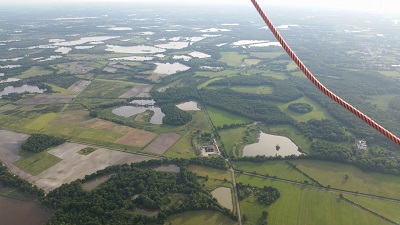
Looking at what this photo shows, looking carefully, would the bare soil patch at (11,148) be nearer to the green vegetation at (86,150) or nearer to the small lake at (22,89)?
the green vegetation at (86,150)

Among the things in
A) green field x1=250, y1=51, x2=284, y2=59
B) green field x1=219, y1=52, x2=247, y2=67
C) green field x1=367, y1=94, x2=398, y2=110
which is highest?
green field x1=250, y1=51, x2=284, y2=59

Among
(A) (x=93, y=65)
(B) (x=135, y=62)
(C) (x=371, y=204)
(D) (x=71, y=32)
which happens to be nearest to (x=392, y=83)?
(C) (x=371, y=204)

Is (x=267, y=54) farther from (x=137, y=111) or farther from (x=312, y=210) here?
(x=312, y=210)

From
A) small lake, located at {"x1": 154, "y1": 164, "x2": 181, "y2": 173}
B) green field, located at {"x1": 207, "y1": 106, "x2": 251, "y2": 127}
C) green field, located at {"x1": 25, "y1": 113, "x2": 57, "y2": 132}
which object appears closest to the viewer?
small lake, located at {"x1": 154, "y1": 164, "x2": 181, "y2": 173}

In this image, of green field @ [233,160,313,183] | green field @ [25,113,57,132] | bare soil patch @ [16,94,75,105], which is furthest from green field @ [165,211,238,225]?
bare soil patch @ [16,94,75,105]

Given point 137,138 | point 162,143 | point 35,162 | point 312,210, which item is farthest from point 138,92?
point 312,210

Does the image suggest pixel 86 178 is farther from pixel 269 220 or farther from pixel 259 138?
pixel 259 138

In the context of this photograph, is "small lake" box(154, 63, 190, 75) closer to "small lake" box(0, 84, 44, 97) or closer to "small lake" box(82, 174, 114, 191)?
"small lake" box(0, 84, 44, 97)
